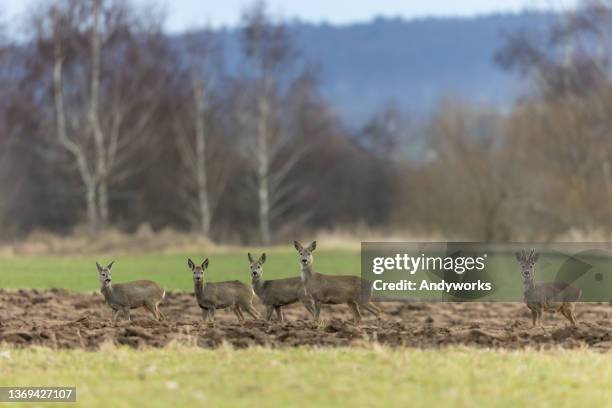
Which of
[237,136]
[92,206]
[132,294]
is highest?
[237,136]

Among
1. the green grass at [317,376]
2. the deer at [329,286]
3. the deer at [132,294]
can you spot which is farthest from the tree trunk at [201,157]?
the green grass at [317,376]

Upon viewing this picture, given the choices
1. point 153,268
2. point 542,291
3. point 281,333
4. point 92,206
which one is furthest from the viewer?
point 92,206

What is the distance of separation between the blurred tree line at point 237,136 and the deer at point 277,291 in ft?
102

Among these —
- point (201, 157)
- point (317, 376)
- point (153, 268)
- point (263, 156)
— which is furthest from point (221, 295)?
point (263, 156)

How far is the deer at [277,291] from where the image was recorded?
605 inches

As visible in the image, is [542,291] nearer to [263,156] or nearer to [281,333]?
[281,333]

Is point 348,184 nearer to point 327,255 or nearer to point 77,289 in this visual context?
point 327,255

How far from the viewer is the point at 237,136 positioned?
58.6 meters

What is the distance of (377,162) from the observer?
72188mm

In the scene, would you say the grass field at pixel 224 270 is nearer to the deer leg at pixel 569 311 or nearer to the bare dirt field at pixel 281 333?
the bare dirt field at pixel 281 333

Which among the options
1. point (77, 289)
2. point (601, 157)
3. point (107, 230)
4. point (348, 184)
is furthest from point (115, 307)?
point (348, 184)

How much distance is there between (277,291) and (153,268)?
17.2m

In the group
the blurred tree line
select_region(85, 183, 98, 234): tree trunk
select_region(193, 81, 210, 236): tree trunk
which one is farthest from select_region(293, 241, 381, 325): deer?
select_region(193, 81, 210, 236): tree trunk

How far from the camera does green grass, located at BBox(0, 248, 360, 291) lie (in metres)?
26.7
